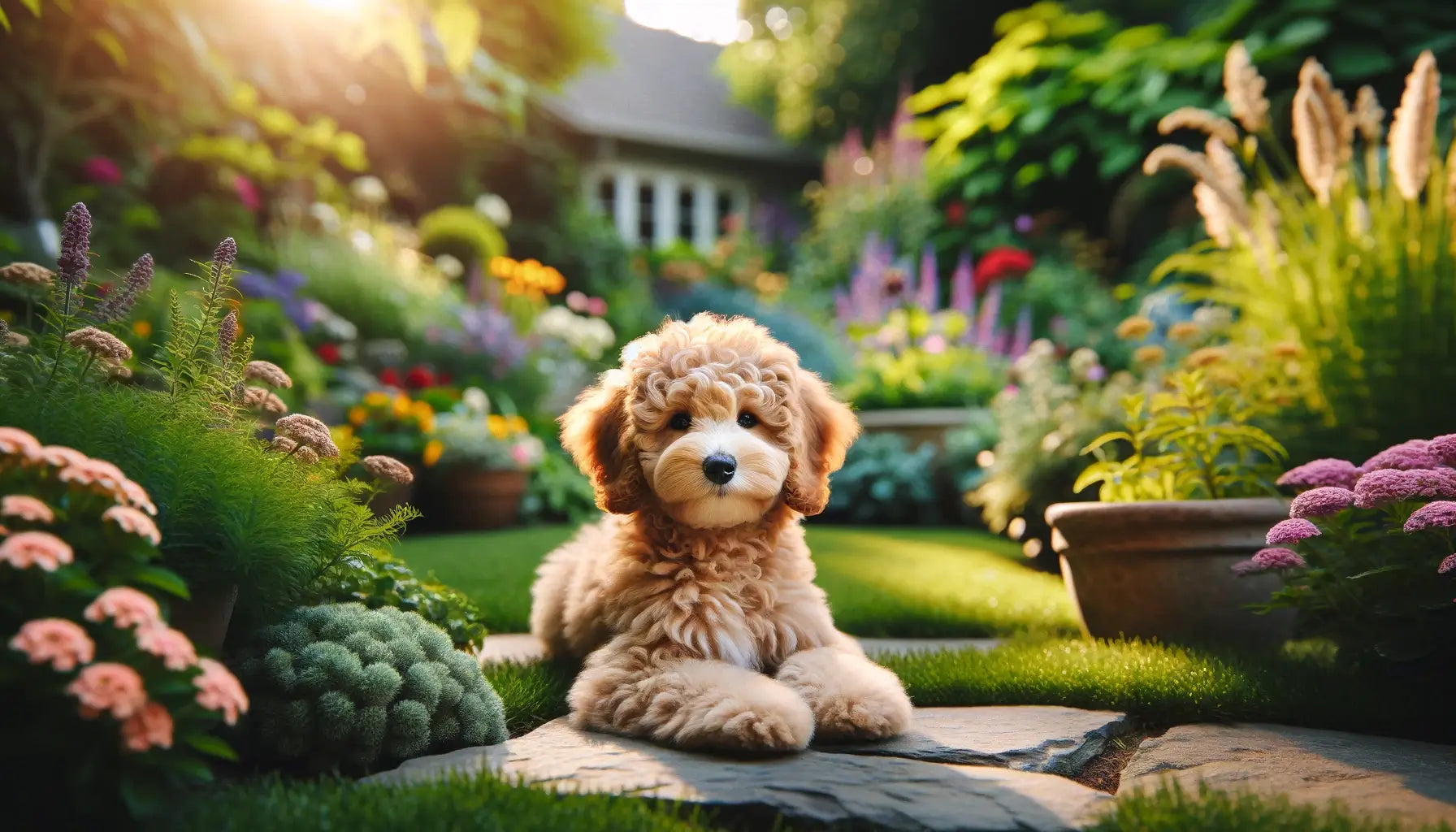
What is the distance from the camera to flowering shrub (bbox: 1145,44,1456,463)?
4.14 meters

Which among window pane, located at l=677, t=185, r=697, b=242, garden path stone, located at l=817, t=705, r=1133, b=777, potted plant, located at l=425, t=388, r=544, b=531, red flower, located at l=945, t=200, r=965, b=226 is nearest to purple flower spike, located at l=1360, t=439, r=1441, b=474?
garden path stone, located at l=817, t=705, r=1133, b=777

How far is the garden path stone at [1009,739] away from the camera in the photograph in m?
2.48

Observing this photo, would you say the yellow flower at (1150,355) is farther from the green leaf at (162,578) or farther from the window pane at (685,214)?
the window pane at (685,214)

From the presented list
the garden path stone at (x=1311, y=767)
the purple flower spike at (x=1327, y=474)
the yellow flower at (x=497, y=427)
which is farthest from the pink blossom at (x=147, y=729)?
the yellow flower at (x=497, y=427)

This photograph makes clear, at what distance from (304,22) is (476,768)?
729cm

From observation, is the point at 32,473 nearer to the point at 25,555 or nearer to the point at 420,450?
the point at 25,555

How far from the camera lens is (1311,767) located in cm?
241

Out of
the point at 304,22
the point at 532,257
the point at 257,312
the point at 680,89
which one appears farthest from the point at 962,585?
the point at 680,89

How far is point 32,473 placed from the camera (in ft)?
6.31

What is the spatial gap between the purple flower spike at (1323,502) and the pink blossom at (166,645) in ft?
10.0

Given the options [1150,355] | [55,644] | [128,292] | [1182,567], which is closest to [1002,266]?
[1150,355]

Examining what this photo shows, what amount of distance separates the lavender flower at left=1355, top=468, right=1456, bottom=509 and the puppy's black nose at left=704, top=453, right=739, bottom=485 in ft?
6.27

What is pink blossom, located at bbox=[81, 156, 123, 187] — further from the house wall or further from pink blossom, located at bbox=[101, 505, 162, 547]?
the house wall

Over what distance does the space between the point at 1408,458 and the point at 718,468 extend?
7.36ft
